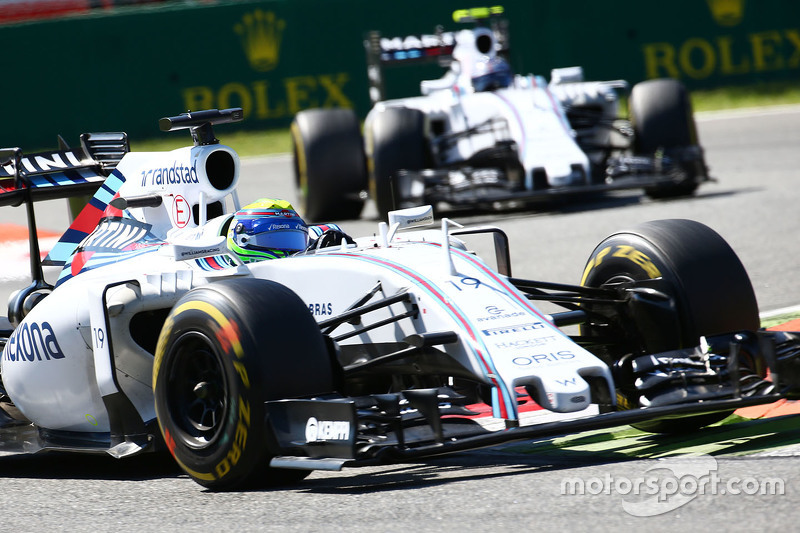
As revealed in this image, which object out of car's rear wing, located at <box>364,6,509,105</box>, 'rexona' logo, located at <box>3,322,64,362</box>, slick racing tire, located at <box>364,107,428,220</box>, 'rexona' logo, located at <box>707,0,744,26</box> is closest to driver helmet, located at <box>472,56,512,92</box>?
car's rear wing, located at <box>364,6,509,105</box>

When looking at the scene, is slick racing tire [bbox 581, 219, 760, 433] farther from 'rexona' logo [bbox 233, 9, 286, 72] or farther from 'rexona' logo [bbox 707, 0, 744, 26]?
'rexona' logo [bbox 707, 0, 744, 26]

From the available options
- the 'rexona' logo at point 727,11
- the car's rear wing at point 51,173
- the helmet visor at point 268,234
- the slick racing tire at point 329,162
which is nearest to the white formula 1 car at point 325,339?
the helmet visor at point 268,234

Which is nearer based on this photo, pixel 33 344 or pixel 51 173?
pixel 33 344

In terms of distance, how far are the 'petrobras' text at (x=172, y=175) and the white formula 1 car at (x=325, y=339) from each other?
0.6 inches

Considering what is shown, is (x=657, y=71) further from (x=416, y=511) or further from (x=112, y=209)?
(x=416, y=511)

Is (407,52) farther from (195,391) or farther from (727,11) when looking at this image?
(195,391)

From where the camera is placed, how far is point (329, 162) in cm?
1467

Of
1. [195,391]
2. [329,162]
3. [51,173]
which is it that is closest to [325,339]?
[195,391]

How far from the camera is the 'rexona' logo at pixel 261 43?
22688 mm

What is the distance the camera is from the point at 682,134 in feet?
47.9

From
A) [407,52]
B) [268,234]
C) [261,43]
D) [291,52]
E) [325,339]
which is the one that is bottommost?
[325,339]

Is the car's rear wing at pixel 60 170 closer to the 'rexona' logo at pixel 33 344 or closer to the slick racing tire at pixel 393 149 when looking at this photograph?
the 'rexona' logo at pixel 33 344

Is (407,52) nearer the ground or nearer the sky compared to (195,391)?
nearer the sky

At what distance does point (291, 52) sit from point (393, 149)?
31.0 feet
